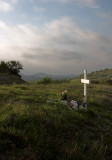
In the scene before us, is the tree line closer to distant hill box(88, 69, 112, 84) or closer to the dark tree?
the dark tree

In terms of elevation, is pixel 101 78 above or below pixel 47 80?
above

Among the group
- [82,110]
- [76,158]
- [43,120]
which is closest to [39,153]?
[76,158]

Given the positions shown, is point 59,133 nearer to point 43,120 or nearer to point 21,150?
point 43,120

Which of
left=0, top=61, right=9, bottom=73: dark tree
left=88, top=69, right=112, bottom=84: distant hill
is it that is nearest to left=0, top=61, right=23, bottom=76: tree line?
left=0, top=61, right=9, bottom=73: dark tree

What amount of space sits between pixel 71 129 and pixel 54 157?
1496 mm

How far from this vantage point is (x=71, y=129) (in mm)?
4125

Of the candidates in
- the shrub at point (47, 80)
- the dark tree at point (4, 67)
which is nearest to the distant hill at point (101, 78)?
the shrub at point (47, 80)

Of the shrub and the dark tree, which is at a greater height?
the dark tree

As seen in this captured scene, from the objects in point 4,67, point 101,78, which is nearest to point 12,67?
point 4,67

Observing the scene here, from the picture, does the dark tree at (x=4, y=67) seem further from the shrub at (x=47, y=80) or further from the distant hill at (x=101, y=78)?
the distant hill at (x=101, y=78)

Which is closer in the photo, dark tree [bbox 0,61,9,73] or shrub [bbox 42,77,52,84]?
shrub [bbox 42,77,52,84]

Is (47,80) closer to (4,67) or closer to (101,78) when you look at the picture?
(4,67)

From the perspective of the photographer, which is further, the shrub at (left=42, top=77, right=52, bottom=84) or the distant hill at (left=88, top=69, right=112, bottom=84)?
the distant hill at (left=88, top=69, right=112, bottom=84)

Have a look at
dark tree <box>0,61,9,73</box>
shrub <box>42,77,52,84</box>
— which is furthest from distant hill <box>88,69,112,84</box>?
dark tree <box>0,61,9,73</box>
